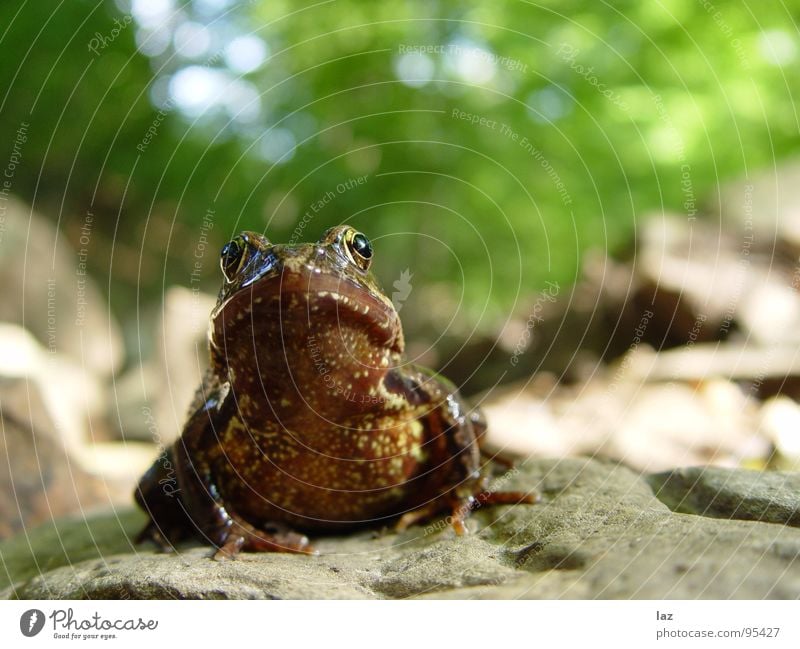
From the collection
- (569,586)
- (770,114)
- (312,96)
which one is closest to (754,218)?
(770,114)

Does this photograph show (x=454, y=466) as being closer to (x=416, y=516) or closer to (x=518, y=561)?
(x=416, y=516)

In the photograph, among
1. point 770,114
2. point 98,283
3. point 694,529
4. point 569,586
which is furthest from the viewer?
point 98,283

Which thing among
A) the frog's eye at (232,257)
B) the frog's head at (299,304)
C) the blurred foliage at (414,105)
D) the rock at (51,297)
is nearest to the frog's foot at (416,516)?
the frog's head at (299,304)

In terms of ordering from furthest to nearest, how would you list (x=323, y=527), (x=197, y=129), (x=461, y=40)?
(x=197, y=129) → (x=461, y=40) → (x=323, y=527)

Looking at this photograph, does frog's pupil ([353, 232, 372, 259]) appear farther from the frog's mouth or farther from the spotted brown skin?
the frog's mouth

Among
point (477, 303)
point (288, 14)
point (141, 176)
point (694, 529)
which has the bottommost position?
point (694, 529)

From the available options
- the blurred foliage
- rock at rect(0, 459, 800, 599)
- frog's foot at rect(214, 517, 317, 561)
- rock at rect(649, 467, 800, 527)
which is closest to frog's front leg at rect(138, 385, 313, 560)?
frog's foot at rect(214, 517, 317, 561)

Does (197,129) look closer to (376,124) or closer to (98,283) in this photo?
(376,124)
